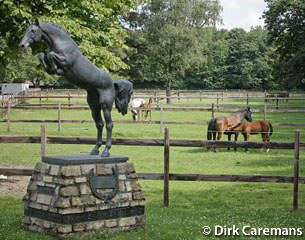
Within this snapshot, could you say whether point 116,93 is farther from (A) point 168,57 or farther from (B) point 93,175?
(A) point 168,57

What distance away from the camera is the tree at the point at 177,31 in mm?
55844

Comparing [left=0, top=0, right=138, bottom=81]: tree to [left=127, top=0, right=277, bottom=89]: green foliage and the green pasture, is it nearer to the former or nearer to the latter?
the green pasture

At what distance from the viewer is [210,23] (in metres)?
58.8

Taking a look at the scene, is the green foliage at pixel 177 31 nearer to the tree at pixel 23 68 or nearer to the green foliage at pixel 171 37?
the green foliage at pixel 171 37

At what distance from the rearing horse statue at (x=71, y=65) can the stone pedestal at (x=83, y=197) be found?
1.41ft

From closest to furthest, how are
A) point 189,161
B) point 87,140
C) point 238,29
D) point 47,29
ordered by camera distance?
1. point 47,29
2. point 87,140
3. point 189,161
4. point 238,29

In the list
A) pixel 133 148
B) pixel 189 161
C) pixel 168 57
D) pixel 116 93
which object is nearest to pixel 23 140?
pixel 116 93

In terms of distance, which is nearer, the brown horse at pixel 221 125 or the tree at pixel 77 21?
the tree at pixel 77 21

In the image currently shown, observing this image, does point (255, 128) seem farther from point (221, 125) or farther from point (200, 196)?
point (200, 196)

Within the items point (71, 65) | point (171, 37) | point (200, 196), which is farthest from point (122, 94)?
point (171, 37)

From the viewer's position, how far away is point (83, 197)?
25.8 ft

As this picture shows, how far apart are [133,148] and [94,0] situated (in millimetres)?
7561

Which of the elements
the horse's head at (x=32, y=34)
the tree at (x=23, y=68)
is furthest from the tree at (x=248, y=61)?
the horse's head at (x=32, y=34)

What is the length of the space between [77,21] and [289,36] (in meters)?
37.3
